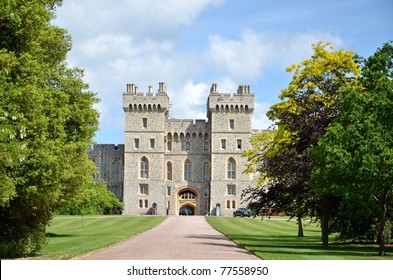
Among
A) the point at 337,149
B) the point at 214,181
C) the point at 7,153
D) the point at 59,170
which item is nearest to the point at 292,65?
the point at 337,149

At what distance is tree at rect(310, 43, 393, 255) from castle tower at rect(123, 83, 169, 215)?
49178mm

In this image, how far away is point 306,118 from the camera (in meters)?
24.3

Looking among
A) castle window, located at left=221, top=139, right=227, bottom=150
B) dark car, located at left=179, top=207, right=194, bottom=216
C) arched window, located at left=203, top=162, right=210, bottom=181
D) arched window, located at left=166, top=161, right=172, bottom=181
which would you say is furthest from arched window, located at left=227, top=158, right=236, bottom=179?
arched window, located at left=166, top=161, right=172, bottom=181

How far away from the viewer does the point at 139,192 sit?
69000 mm

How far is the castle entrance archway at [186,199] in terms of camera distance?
7075 centimetres

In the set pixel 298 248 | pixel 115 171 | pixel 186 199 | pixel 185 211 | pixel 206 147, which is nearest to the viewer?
pixel 298 248

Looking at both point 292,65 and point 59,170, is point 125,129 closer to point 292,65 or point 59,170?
point 292,65

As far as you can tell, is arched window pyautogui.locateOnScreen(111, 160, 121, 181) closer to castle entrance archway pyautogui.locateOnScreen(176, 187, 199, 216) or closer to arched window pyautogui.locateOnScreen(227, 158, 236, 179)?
castle entrance archway pyautogui.locateOnScreen(176, 187, 199, 216)

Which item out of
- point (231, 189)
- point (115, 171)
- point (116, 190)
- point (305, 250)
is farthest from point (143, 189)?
point (305, 250)

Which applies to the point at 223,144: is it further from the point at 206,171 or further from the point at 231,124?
the point at 206,171

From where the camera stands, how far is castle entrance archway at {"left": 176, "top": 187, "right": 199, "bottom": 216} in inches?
2785

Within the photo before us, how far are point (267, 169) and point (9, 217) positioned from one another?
11015mm

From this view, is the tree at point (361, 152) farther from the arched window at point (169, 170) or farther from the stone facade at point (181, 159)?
the arched window at point (169, 170)

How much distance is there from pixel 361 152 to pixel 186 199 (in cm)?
5371
